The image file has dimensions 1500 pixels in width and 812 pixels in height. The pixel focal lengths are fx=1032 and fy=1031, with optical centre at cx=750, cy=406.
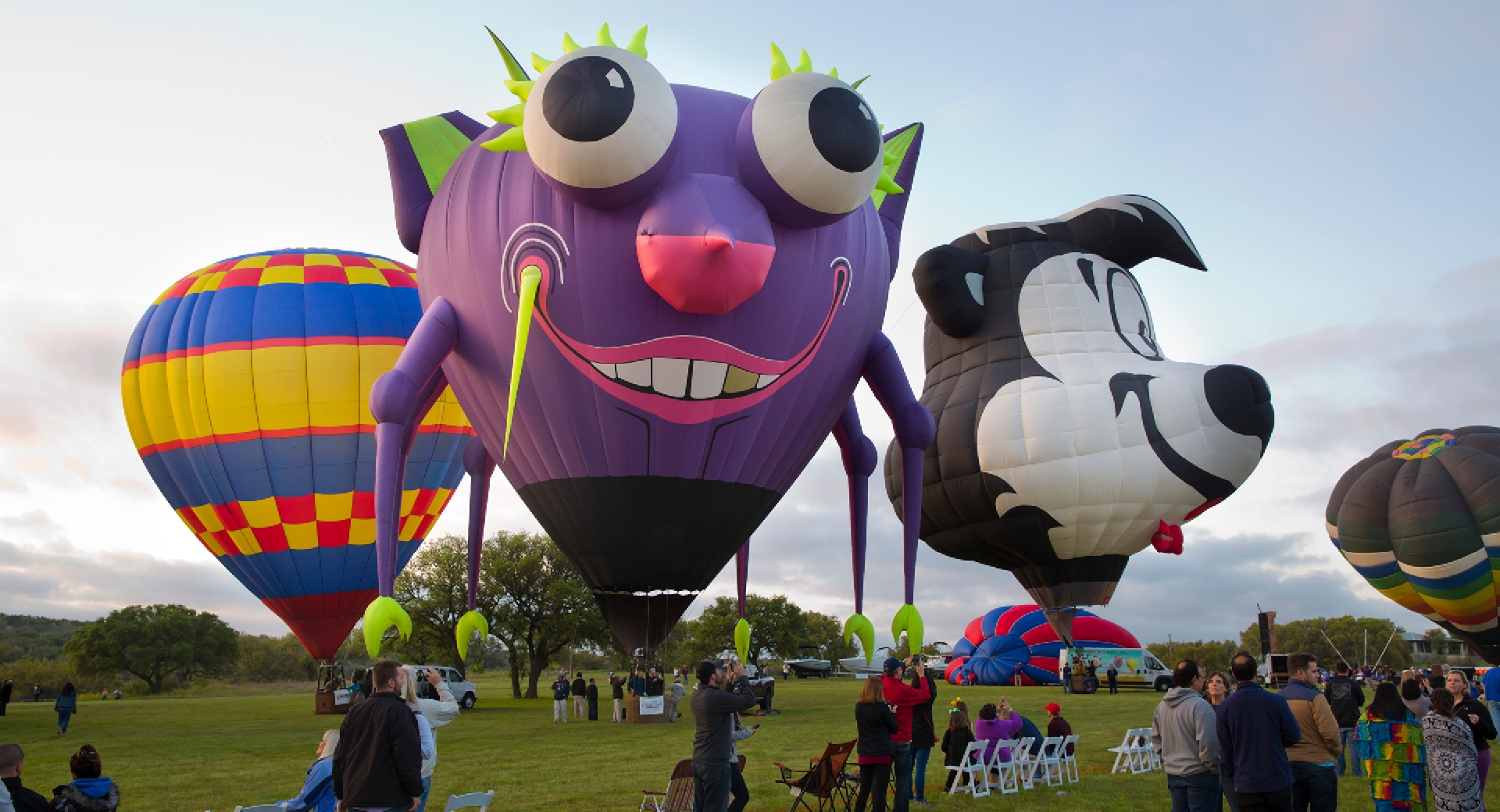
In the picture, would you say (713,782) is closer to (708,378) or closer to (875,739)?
(875,739)

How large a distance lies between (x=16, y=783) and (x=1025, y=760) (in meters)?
6.63

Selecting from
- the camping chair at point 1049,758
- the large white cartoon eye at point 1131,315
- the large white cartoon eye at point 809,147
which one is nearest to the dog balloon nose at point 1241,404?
the large white cartoon eye at point 1131,315

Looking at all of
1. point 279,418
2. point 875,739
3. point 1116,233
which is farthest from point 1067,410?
point 279,418

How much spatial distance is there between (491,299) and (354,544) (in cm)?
1017

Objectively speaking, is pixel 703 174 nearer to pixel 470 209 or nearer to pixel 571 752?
pixel 470 209

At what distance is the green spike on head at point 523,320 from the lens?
8352 mm

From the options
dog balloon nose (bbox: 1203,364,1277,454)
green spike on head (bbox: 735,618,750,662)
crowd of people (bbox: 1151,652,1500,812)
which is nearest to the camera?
crowd of people (bbox: 1151,652,1500,812)

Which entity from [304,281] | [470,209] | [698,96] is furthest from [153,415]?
[698,96]

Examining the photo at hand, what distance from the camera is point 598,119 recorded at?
313 inches

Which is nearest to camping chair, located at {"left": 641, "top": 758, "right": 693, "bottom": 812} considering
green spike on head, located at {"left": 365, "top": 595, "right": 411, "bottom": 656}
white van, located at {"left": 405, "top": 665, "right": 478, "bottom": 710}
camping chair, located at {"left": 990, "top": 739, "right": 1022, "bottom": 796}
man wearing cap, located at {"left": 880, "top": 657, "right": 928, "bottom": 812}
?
man wearing cap, located at {"left": 880, "top": 657, "right": 928, "bottom": 812}

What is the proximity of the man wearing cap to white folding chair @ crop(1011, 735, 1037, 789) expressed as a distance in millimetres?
1413

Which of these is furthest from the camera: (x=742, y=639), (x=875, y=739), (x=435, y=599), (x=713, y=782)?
(x=435, y=599)

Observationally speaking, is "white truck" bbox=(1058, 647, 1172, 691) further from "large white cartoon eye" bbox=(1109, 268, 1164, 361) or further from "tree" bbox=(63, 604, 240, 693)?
"tree" bbox=(63, 604, 240, 693)

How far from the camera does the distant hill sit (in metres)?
76.9
